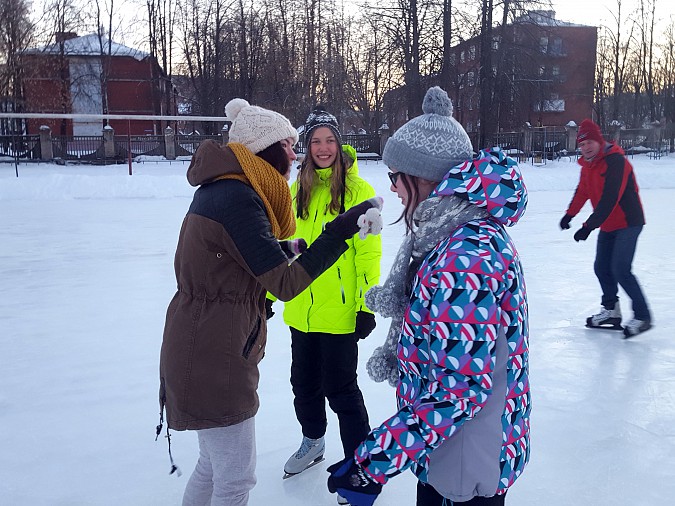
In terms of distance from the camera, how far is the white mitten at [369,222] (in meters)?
1.91

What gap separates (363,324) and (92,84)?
37447mm

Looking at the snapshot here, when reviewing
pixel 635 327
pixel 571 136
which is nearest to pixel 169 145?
pixel 571 136

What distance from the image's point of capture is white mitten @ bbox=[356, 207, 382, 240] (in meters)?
1.91

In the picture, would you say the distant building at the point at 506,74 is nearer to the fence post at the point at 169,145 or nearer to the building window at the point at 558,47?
the building window at the point at 558,47

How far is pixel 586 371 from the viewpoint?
4.28 metres

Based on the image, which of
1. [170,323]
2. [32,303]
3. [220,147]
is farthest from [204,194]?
[32,303]

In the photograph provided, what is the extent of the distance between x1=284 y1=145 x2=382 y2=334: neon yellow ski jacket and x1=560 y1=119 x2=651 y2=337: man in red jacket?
9.65 ft

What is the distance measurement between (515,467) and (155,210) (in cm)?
Result: 1260

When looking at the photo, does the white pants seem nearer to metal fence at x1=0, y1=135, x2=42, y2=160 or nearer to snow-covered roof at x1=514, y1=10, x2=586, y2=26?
metal fence at x1=0, y1=135, x2=42, y2=160

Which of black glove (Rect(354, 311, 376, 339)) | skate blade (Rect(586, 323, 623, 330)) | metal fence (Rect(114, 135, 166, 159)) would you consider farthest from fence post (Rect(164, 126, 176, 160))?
black glove (Rect(354, 311, 376, 339))

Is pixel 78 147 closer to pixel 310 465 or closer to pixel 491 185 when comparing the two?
pixel 310 465

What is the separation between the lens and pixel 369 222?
192 cm

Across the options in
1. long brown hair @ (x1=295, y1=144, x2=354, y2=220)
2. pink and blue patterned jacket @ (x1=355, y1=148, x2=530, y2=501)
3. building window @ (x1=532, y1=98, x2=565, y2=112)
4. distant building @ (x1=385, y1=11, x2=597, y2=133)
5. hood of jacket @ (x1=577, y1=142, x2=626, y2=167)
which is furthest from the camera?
building window @ (x1=532, y1=98, x2=565, y2=112)

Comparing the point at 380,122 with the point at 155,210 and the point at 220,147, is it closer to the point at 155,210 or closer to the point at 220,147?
the point at 155,210
